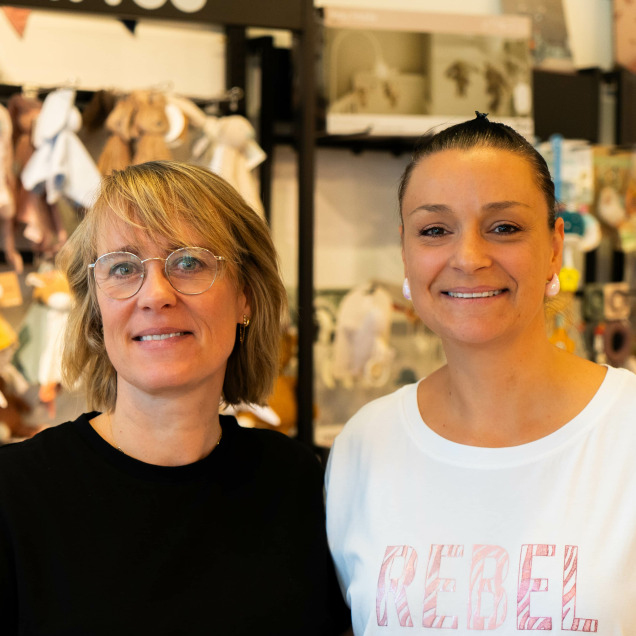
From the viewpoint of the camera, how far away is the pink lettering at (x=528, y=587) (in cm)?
126

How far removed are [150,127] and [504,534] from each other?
66.8 inches

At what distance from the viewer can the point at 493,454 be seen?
54.3 inches

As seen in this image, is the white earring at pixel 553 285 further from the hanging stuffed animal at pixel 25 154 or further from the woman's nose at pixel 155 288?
the hanging stuffed animal at pixel 25 154

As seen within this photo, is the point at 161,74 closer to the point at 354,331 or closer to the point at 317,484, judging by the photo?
the point at 354,331

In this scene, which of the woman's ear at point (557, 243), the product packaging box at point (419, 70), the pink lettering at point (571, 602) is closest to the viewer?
the pink lettering at point (571, 602)

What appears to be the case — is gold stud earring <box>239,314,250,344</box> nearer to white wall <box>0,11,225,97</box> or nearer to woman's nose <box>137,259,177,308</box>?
woman's nose <box>137,259,177,308</box>

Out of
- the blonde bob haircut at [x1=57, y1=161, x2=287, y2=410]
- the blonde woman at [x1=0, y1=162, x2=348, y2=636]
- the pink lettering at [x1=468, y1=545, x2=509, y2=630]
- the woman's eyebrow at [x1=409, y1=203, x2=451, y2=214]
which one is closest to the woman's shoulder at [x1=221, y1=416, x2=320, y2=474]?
the blonde woman at [x1=0, y1=162, x2=348, y2=636]

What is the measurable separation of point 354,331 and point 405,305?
0.26 metres

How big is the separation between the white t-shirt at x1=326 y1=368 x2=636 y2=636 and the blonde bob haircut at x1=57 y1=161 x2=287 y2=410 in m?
0.35

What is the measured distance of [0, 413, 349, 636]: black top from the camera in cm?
128

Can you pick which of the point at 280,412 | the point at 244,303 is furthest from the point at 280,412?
the point at 244,303

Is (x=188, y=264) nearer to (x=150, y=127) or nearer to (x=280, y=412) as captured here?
(x=150, y=127)

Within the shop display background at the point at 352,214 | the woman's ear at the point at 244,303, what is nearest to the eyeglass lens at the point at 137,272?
the woman's ear at the point at 244,303

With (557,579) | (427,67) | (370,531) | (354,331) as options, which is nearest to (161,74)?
(427,67)
